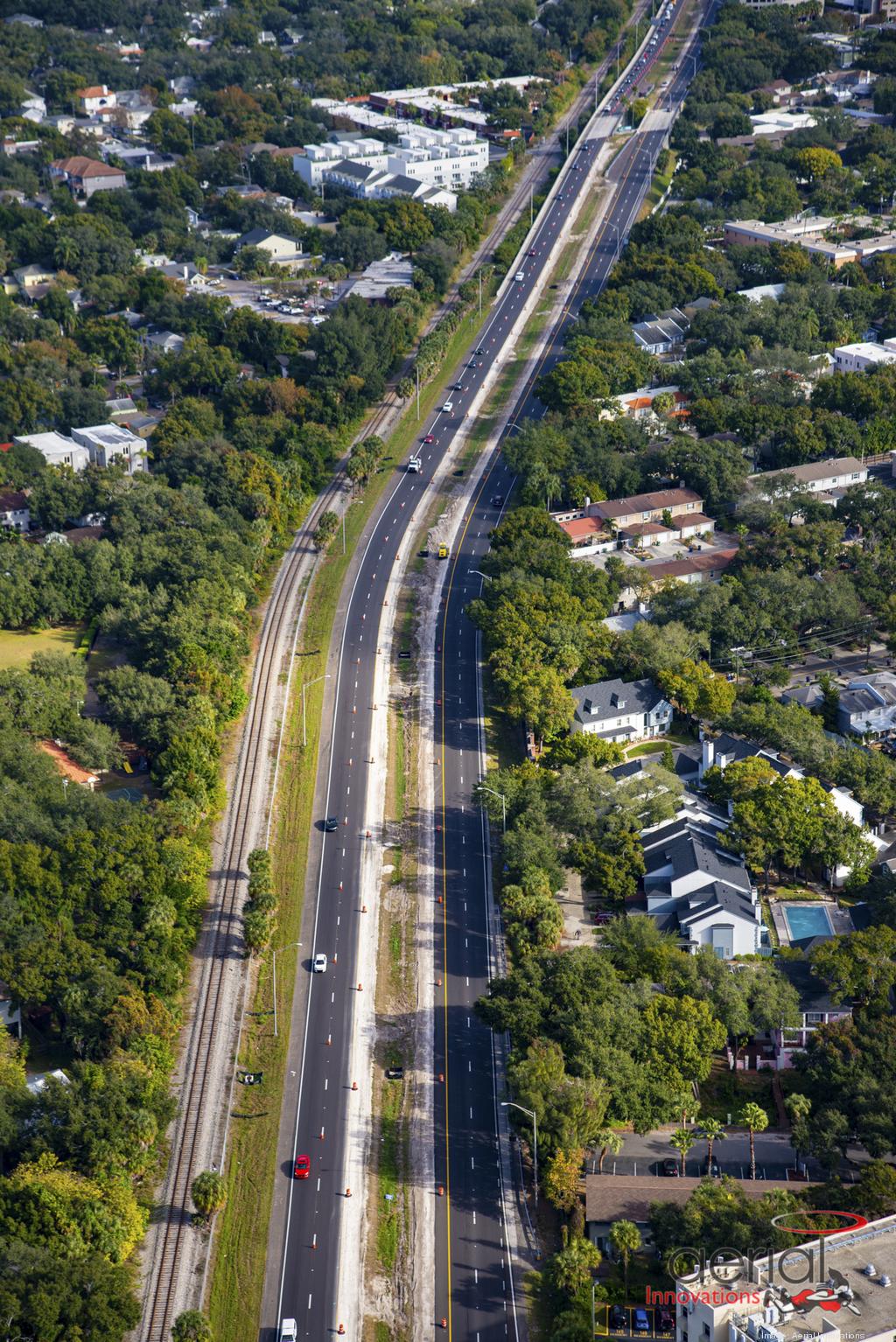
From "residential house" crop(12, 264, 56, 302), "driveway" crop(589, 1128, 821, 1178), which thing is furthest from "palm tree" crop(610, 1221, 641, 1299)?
"residential house" crop(12, 264, 56, 302)

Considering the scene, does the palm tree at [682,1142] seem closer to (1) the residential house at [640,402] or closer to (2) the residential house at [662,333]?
(1) the residential house at [640,402]

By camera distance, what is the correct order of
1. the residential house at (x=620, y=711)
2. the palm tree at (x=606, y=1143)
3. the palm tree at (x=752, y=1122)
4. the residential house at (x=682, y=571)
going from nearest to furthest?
the palm tree at (x=606, y=1143)
the palm tree at (x=752, y=1122)
the residential house at (x=620, y=711)
the residential house at (x=682, y=571)

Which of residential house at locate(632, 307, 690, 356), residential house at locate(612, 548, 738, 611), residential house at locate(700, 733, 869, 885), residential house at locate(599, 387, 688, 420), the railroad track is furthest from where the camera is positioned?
residential house at locate(632, 307, 690, 356)

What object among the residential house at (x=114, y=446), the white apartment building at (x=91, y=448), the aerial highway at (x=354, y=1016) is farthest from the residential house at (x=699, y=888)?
the white apartment building at (x=91, y=448)

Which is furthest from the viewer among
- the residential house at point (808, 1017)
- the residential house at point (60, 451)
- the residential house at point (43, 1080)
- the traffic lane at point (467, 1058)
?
the residential house at point (60, 451)

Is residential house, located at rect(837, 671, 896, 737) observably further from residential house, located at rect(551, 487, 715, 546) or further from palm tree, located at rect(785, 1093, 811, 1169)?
palm tree, located at rect(785, 1093, 811, 1169)

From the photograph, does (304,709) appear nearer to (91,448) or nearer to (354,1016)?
(354,1016)
